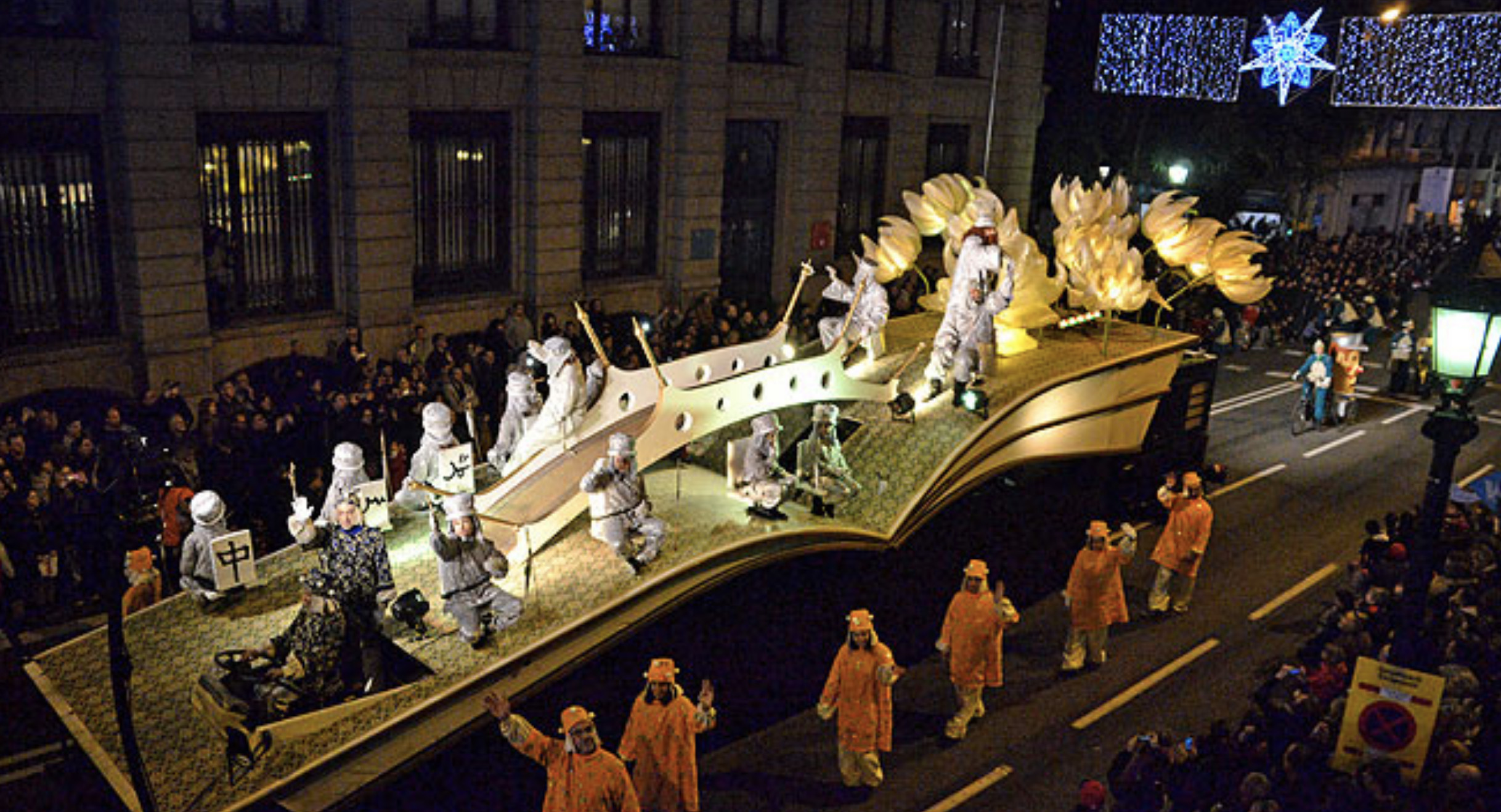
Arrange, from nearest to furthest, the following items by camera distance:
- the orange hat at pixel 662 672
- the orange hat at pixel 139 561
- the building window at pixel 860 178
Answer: the orange hat at pixel 662 672 < the orange hat at pixel 139 561 < the building window at pixel 860 178

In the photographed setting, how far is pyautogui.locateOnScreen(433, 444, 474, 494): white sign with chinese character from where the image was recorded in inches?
531

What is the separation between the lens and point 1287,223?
45281 mm

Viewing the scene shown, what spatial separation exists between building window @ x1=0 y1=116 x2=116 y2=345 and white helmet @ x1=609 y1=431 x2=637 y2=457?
10.5 m

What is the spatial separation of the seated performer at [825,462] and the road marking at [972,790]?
3.32 m

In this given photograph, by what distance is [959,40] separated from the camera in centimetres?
3225

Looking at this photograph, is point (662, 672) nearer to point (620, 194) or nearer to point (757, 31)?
point (620, 194)

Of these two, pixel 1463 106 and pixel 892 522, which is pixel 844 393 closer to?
pixel 892 522

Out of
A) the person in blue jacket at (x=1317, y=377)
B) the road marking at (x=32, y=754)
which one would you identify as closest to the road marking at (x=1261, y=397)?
the person in blue jacket at (x=1317, y=377)

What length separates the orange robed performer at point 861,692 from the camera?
11.7 m

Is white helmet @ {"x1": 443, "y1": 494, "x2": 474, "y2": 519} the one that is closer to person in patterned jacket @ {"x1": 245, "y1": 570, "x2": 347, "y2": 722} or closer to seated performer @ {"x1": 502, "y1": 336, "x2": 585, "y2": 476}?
person in patterned jacket @ {"x1": 245, "y1": 570, "x2": 347, "y2": 722}

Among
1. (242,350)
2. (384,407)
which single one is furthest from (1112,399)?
(242,350)

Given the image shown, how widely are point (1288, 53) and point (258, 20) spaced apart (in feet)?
74.5

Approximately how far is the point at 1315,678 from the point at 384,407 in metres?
11.4

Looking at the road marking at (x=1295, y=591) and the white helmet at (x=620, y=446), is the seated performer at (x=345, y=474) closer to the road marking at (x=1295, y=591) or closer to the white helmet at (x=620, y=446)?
the white helmet at (x=620, y=446)
